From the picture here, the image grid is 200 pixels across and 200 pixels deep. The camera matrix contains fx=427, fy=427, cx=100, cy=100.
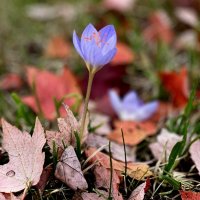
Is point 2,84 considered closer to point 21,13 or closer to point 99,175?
point 21,13

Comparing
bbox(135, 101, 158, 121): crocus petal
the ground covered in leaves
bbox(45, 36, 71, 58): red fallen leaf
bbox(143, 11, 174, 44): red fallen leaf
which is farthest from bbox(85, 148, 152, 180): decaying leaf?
bbox(143, 11, 174, 44): red fallen leaf

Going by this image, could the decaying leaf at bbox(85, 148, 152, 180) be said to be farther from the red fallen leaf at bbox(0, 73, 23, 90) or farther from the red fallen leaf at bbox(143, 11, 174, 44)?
the red fallen leaf at bbox(143, 11, 174, 44)

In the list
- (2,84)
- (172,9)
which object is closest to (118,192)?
(2,84)

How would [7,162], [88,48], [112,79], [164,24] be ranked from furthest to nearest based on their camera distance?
[164,24]
[112,79]
[7,162]
[88,48]

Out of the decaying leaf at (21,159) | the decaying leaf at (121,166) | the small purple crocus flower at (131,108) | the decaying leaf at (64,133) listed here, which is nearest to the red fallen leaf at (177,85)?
the small purple crocus flower at (131,108)

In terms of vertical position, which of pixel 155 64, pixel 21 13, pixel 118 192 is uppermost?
pixel 21 13

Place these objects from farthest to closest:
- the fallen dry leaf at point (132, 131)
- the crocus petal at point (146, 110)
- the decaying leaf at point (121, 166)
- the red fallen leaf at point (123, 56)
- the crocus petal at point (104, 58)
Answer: the red fallen leaf at point (123, 56)
the crocus petal at point (146, 110)
the fallen dry leaf at point (132, 131)
the decaying leaf at point (121, 166)
the crocus petal at point (104, 58)

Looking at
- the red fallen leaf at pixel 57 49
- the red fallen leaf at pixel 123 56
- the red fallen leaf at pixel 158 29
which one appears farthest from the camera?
the red fallen leaf at pixel 158 29

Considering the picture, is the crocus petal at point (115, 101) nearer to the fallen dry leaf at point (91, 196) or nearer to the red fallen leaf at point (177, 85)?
the red fallen leaf at point (177, 85)

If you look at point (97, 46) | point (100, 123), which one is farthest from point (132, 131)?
point (97, 46)
